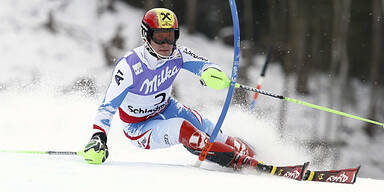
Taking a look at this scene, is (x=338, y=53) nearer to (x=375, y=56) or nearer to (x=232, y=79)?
(x=375, y=56)

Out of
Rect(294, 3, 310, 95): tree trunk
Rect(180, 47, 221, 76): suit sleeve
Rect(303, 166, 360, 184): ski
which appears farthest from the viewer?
Rect(294, 3, 310, 95): tree trunk

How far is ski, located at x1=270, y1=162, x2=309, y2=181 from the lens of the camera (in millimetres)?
2893

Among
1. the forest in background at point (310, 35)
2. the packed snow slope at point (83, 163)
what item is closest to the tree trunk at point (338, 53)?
the forest in background at point (310, 35)

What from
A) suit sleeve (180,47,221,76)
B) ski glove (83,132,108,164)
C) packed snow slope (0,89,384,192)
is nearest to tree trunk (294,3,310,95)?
packed snow slope (0,89,384,192)

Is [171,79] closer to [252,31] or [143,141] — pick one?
[143,141]

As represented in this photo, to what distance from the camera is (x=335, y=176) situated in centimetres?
291

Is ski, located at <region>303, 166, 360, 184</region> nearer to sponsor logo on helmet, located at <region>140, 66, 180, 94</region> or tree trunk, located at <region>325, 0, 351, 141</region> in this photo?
sponsor logo on helmet, located at <region>140, 66, 180, 94</region>

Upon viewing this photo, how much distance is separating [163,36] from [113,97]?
0.55 m

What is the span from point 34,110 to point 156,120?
2.82m

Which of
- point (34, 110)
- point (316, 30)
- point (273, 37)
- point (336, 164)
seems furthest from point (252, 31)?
point (34, 110)

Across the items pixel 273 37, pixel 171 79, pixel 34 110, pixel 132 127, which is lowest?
pixel 34 110

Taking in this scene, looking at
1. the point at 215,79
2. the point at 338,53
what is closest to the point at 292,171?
the point at 215,79

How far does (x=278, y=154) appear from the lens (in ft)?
13.6

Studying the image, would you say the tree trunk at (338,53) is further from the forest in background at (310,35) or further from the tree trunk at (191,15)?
the tree trunk at (191,15)
